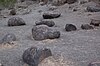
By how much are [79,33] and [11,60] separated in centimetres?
220

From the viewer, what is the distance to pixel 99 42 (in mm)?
4863

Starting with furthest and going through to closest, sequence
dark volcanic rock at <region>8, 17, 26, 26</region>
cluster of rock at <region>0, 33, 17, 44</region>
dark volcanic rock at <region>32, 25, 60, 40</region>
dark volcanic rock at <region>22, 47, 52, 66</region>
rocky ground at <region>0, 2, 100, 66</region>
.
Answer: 1. dark volcanic rock at <region>8, 17, 26, 26</region>
2. dark volcanic rock at <region>32, 25, 60, 40</region>
3. cluster of rock at <region>0, 33, 17, 44</region>
4. rocky ground at <region>0, 2, 100, 66</region>
5. dark volcanic rock at <region>22, 47, 52, 66</region>

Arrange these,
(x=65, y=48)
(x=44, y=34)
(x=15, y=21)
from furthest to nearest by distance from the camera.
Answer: (x=15, y=21) → (x=44, y=34) → (x=65, y=48)

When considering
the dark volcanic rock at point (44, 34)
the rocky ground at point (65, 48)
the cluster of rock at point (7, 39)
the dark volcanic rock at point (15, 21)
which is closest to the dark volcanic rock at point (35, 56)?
the rocky ground at point (65, 48)

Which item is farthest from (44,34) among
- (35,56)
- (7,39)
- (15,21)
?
(15,21)

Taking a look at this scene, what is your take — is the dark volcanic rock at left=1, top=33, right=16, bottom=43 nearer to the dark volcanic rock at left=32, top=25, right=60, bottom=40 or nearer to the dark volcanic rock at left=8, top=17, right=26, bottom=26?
the dark volcanic rock at left=32, top=25, right=60, bottom=40

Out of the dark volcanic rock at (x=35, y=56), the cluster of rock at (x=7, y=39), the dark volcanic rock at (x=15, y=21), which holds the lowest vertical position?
the dark volcanic rock at (x=15, y=21)

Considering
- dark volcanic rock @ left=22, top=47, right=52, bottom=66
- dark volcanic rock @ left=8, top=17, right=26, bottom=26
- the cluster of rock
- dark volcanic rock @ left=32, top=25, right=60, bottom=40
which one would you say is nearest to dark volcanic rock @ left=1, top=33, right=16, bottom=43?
the cluster of rock

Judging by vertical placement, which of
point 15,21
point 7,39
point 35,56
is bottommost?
point 15,21

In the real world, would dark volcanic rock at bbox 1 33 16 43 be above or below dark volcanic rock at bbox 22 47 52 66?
below

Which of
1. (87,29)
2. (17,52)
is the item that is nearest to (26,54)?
(17,52)

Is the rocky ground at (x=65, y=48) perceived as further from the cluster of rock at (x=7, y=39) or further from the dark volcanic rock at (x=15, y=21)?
the dark volcanic rock at (x=15, y=21)

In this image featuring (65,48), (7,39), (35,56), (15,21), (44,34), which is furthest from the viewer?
(15,21)

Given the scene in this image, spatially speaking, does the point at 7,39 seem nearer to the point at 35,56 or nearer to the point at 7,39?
the point at 7,39
